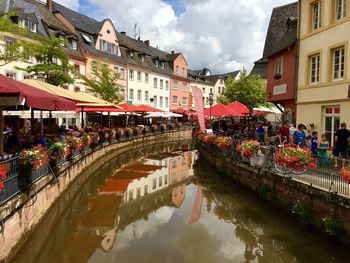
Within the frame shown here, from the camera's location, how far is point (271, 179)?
11.5 m

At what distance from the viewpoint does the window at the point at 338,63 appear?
14812mm

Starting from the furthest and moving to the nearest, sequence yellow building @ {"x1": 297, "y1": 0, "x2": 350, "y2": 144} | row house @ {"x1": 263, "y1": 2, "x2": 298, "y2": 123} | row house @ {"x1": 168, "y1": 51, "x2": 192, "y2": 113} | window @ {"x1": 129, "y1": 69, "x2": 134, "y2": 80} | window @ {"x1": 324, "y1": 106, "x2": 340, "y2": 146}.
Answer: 1. row house @ {"x1": 168, "y1": 51, "x2": 192, "y2": 113}
2. window @ {"x1": 129, "y1": 69, "x2": 134, "y2": 80}
3. row house @ {"x1": 263, "y1": 2, "x2": 298, "y2": 123}
4. window @ {"x1": 324, "y1": 106, "x2": 340, "y2": 146}
5. yellow building @ {"x1": 297, "y1": 0, "x2": 350, "y2": 144}

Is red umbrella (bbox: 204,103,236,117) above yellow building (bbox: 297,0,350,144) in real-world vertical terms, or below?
below

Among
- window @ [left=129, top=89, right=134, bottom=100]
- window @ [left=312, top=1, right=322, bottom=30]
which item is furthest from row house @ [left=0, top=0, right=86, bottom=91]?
window @ [left=312, top=1, right=322, bottom=30]

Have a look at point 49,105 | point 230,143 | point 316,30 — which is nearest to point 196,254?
point 49,105

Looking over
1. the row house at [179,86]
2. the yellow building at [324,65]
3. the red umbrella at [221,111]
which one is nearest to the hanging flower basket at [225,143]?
the red umbrella at [221,111]

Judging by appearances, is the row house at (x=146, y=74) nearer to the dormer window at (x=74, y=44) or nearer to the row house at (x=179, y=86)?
the row house at (x=179, y=86)

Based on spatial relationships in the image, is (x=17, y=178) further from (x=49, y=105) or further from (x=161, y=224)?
(x=161, y=224)

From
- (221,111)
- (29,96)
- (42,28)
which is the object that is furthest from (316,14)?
(42,28)

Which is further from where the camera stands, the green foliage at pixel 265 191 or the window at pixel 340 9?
the window at pixel 340 9

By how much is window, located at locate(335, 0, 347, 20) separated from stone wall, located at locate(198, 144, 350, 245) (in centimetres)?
784

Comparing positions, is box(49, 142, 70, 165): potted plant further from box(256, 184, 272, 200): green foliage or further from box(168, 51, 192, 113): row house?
box(168, 51, 192, 113): row house

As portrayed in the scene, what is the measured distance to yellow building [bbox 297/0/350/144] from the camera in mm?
14477

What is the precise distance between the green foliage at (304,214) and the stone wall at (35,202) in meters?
7.15
